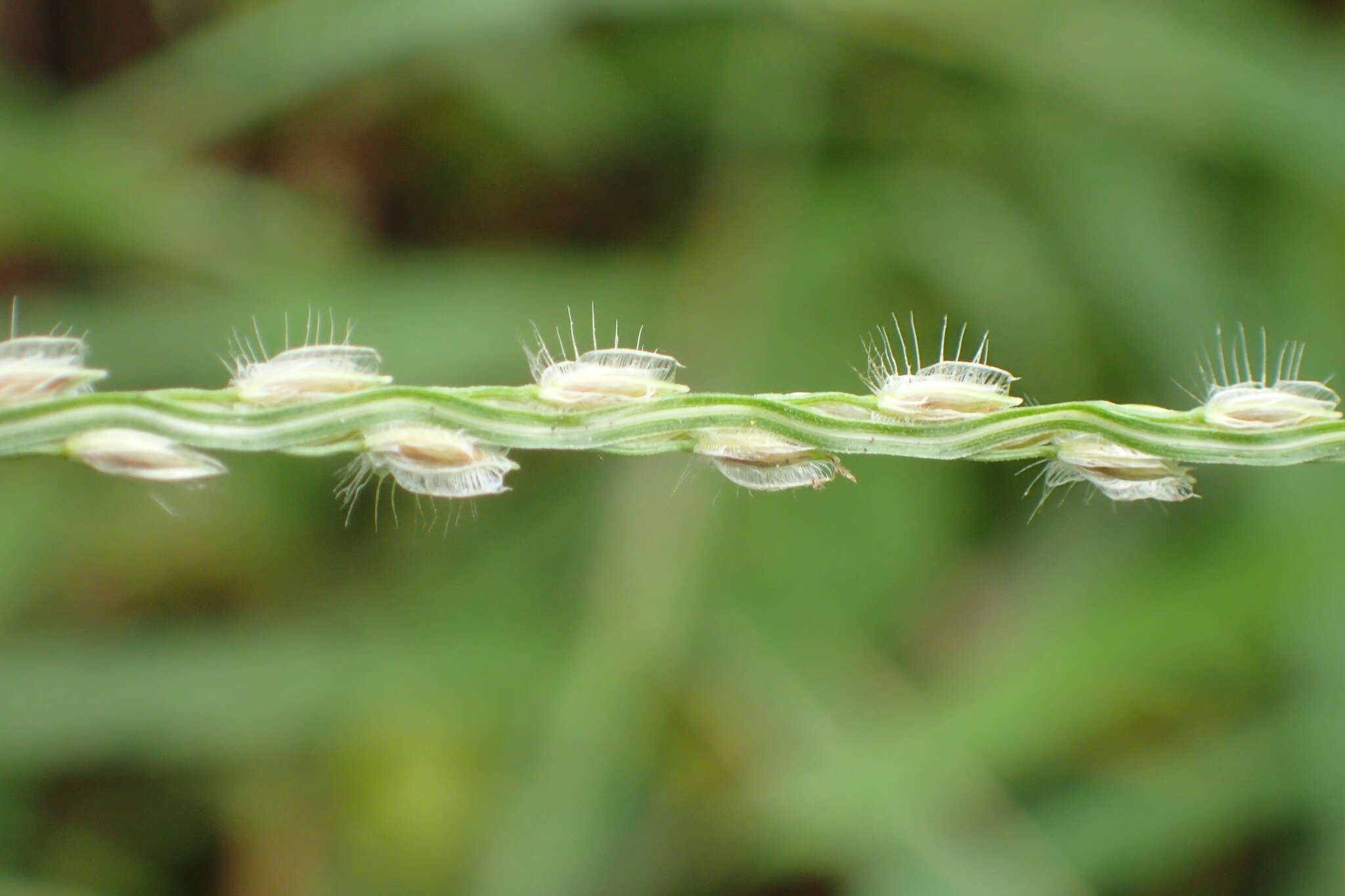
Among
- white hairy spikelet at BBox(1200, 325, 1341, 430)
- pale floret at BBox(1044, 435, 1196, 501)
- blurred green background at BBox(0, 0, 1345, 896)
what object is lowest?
pale floret at BBox(1044, 435, 1196, 501)

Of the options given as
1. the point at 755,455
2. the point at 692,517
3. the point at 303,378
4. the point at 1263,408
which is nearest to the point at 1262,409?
the point at 1263,408

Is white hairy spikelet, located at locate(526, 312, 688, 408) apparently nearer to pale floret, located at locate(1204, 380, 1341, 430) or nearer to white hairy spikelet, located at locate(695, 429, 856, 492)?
white hairy spikelet, located at locate(695, 429, 856, 492)

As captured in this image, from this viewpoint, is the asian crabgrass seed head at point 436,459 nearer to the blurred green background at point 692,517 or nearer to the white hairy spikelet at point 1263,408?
the white hairy spikelet at point 1263,408

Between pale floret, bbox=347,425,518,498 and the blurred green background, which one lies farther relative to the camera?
the blurred green background

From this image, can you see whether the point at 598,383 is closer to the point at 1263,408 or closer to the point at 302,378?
the point at 302,378

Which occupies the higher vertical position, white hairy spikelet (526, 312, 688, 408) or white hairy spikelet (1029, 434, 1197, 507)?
white hairy spikelet (526, 312, 688, 408)

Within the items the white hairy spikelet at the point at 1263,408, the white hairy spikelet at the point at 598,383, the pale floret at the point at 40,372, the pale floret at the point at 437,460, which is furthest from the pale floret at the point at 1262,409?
the pale floret at the point at 40,372

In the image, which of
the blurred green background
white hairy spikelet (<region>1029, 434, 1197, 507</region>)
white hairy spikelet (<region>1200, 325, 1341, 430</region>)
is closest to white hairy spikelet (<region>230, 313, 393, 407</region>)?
white hairy spikelet (<region>1029, 434, 1197, 507</region>)
